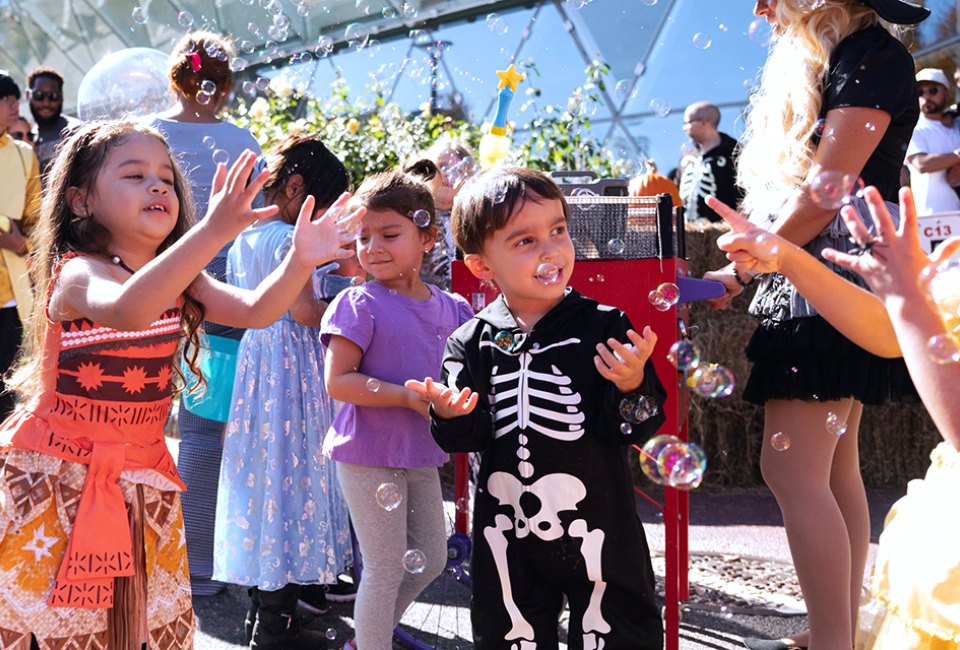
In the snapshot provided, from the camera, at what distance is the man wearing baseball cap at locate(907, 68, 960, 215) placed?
642cm

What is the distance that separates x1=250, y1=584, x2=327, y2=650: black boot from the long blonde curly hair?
6.16 ft

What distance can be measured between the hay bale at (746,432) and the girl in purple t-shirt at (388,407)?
127 inches

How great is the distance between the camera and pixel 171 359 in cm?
253

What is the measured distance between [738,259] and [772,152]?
918 mm

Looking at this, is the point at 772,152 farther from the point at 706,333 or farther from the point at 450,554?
the point at 706,333

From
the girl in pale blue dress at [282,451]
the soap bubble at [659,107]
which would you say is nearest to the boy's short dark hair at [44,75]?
the girl in pale blue dress at [282,451]

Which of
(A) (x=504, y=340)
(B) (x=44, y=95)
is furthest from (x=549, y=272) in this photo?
(B) (x=44, y=95)

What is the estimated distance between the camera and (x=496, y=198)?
2.45 meters

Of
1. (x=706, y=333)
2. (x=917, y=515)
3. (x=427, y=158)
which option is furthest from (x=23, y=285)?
(x=917, y=515)

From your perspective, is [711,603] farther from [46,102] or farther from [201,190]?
[46,102]

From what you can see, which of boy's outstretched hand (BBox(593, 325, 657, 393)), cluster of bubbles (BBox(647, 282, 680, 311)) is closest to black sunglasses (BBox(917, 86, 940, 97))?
cluster of bubbles (BBox(647, 282, 680, 311))

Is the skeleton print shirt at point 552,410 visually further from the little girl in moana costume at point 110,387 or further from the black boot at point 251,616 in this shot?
the black boot at point 251,616

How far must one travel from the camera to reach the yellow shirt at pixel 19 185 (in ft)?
17.0

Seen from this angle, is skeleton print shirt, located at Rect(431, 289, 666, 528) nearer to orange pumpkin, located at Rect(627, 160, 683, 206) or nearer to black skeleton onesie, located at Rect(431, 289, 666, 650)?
black skeleton onesie, located at Rect(431, 289, 666, 650)
